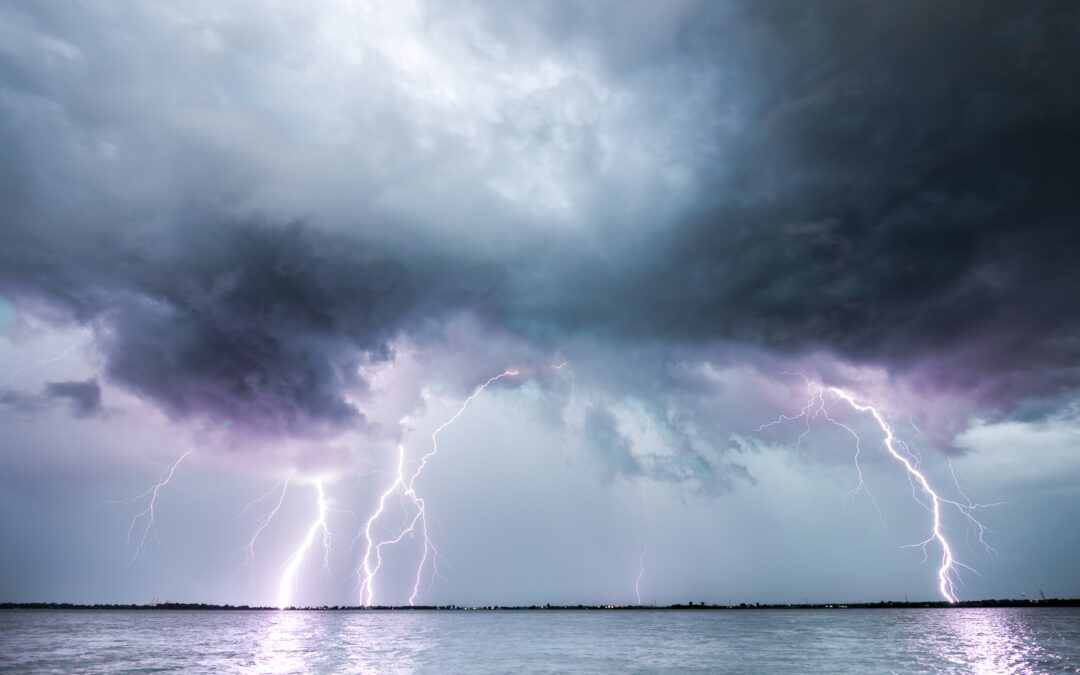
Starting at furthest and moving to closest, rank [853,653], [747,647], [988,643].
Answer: [988,643]
[747,647]
[853,653]

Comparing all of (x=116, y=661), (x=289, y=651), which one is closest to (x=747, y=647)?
(x=289, y=651)

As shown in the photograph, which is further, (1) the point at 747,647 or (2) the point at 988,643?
(2) the point at 988,643

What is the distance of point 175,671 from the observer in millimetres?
39438

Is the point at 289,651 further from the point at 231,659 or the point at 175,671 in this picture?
the point at 175,671

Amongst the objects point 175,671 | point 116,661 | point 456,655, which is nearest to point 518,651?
point 456,655

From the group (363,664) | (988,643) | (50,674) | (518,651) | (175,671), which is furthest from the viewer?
(988,643)

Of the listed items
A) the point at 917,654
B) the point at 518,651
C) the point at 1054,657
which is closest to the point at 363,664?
the point at 518,651

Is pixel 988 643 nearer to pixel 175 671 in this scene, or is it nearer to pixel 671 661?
pixel 671 661

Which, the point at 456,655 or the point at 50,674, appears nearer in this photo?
the point at 50,674

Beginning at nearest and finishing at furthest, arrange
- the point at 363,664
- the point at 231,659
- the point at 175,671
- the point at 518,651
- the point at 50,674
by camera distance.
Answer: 1. the point at 50,674
2. the point at 175,671
3. the point at 363,664
4. the point at 231,659
5. the point at 518,651

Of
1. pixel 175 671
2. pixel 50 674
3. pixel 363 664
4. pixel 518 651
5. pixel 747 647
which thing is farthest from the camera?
pixel 747 647

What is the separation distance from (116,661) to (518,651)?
32168mm

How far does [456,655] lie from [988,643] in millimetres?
56132

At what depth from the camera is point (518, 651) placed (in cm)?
5538
